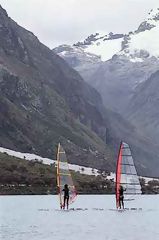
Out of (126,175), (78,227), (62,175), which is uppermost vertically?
(62,175)

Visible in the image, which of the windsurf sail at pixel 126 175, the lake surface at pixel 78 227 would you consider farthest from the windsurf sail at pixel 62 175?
the lake surface at pixel 78 227

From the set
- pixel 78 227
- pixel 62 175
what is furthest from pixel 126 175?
pixel 78 227

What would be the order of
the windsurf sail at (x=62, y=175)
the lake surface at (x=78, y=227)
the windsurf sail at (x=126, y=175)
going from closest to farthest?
the lake surface at (x=78, y=227) < the windsurf sail at (x=126, y=175) < the windsurf sail at (x=62, y=175)

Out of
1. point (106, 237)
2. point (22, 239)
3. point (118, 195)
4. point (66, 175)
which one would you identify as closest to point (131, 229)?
point (106, 237)

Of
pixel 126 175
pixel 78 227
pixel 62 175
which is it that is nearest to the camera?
pixel 78 227

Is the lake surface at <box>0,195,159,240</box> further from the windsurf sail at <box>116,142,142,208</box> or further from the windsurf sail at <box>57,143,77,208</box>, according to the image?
the windsurf sail at <box>57,143,77,208</box>

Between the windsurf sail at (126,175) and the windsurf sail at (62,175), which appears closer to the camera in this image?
the windsurf sail at (126,175)

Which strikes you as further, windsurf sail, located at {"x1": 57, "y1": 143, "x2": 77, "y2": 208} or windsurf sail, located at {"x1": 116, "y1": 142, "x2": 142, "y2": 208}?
windsurf sail, located at {"x1": 57, "y1": 143, "x2": 77, "y2": 208}

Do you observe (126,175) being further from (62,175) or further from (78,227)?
(78,227)

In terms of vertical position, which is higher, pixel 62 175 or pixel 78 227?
pixel 62 175

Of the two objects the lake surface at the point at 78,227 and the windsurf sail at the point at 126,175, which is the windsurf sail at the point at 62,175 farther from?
the lake surface at the point at 78,227

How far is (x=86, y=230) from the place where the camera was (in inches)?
2542

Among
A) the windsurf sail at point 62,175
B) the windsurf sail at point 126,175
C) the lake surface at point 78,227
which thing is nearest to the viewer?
the lake surface at point 78,227

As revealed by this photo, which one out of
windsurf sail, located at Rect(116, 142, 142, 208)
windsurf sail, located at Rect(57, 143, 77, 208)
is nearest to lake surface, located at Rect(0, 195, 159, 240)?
windsurf sail, located at Rect(116, 142, 142, 208)
